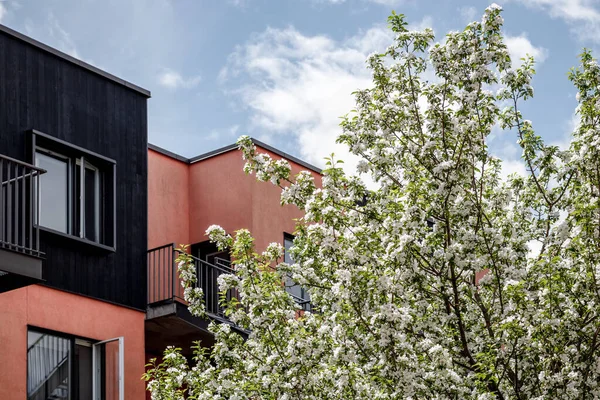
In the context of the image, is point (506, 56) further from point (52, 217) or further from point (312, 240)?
point (52, 217)

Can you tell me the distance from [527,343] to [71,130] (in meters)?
9.18

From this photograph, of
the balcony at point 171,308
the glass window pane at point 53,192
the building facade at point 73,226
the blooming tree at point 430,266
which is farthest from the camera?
the balcony at point 171,308

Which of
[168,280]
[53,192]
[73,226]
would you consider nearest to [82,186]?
[53,192]

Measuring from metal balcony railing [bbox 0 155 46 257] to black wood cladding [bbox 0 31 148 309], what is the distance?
0.95 meters

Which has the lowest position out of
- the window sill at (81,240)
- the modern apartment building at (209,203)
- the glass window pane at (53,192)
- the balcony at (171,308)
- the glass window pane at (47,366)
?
the glass window pane at (47,366)

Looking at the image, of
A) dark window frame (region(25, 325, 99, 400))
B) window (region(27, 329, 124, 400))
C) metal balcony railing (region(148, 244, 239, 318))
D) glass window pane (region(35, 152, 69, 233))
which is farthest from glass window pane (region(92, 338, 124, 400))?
glass window pane (region(35, 152, 69, 233))

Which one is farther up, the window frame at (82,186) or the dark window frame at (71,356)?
the window frame at (82,186)

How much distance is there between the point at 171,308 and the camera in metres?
18.5

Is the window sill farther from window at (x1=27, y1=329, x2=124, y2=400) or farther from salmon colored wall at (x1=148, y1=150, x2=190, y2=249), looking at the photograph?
salmon colored wall at (x1=148, y1=150, x2=190, y2=249)

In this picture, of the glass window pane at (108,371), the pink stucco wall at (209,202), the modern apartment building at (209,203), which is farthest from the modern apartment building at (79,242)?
the pink stucco wall at (209,202)

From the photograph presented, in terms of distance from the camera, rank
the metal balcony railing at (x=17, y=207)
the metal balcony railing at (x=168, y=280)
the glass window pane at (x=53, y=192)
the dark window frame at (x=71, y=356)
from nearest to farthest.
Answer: the metal balcony railing at (x=17, y=207), the dark window frame at (x=71, y=356), the glass window pane at (x=53, y=192), the metal balcony railing at (x=168, y=280)

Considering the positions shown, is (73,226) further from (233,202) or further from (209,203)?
(209,203)

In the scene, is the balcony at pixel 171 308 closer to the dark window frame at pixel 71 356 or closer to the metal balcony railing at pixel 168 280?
the metal balcony railing at pixel 168 280

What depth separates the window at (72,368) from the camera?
54.3ft
